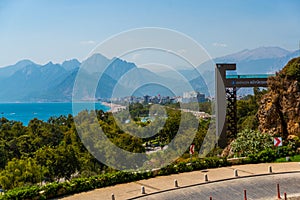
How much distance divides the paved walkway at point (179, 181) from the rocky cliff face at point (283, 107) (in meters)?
4.59

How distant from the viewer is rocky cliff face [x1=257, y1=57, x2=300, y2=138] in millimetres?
23812

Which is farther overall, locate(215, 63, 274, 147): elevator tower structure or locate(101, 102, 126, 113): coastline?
locate(215, 63, 274, 147): elevator tower structure

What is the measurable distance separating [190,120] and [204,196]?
13.9 m

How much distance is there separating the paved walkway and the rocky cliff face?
4586 mm

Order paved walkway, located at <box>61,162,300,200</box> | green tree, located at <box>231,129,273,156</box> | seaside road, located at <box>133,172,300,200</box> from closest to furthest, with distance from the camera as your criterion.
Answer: seaside road, located at <box>133,172,300,200</box> → paved walkway, located at <box>61,162,300,200</box> → green tree, located at <box>231,129,273,156</box>

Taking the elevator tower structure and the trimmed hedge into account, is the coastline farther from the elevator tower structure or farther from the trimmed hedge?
the elevator tower structure

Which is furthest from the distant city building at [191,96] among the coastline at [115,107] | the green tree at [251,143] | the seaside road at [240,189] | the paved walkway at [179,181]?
the seaside road at [240,189]

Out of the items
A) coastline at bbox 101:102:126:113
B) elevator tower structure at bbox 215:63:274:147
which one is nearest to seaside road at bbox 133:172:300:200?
coastline at bbox 101:102:126:113

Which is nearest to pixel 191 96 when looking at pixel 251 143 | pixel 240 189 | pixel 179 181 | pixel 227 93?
pixel 251 143

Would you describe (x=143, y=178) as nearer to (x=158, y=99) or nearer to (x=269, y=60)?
(x=158, y=99)

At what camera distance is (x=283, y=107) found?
24.3 m

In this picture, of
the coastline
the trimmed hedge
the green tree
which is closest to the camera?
the trimmed hedge

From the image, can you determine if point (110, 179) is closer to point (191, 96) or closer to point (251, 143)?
point (191, 96)

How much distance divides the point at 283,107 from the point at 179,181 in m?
11.0
